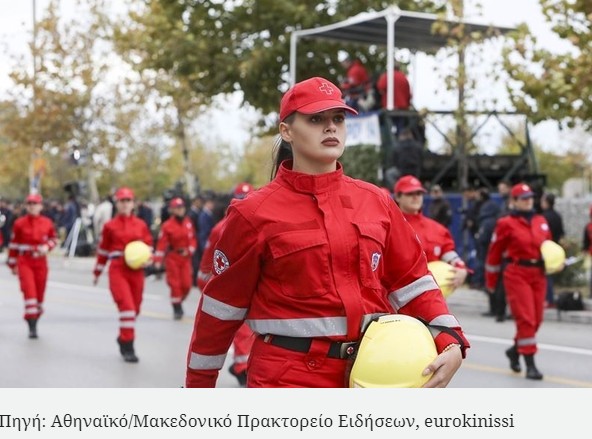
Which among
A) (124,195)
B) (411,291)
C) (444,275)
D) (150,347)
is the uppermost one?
(411,291)

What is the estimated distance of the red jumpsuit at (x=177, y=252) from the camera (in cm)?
1666

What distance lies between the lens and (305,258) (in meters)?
3.83

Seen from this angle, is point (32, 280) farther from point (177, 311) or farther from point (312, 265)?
point (312, 265)

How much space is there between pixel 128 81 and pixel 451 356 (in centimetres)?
3768

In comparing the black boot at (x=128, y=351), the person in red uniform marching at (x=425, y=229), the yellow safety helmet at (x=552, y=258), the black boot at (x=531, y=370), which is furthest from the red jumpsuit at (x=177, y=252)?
the person in red uniform marching at (x=425, y=229)

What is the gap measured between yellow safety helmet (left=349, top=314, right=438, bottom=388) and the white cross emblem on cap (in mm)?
797

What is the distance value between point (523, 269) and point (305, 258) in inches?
285

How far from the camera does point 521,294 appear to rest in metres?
10.7

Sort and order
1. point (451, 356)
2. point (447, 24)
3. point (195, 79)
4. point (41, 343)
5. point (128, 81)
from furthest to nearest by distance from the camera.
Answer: point (128, 81) → point (195, 79) → point (447, 24) → point (41, 343) → point (451, 356)

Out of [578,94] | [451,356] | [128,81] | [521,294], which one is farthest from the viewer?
[128,81]

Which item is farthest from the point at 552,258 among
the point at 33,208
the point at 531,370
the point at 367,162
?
the point at 367,162

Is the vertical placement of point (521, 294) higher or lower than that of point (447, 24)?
lower
